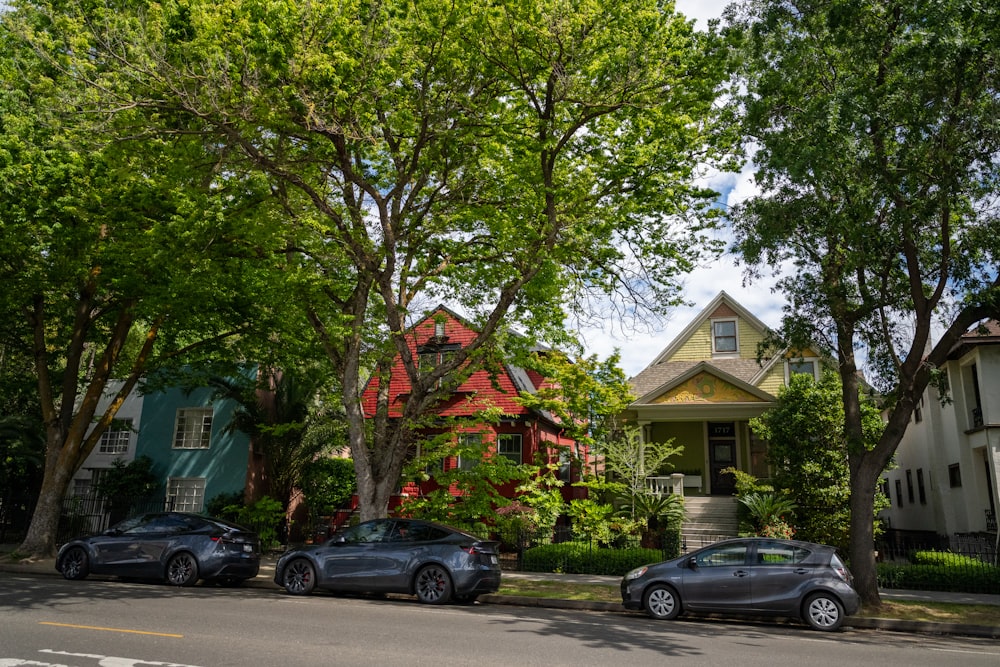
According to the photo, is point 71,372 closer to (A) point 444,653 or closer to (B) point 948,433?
(A) point 444,653

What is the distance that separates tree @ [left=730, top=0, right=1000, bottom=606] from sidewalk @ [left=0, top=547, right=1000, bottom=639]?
1001 millimetres

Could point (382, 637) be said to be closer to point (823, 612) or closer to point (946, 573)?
point (823, 612)

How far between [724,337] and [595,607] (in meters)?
17.5

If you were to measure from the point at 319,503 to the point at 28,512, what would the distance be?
10.1 meters

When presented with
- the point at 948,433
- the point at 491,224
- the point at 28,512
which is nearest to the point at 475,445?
the point at 491,224

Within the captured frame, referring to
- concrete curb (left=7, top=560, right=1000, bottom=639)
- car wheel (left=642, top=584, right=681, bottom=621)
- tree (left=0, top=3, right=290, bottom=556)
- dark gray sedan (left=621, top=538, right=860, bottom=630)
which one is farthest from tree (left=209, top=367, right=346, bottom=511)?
dark gray sedan (left=621, top=538, right=860, bottom=630)

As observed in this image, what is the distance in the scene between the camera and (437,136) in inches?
556

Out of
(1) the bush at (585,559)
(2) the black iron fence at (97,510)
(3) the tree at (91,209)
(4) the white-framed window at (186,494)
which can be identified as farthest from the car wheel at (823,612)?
(4) the white-framed window at (186,494)

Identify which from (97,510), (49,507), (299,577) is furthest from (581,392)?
(97,510)

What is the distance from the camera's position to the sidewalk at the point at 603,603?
1129cm

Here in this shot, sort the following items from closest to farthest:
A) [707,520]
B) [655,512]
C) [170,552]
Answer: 1. [170,552]
2. [655,512]
3. [707,520]

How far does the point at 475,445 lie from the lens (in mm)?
17828

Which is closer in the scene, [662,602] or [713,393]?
[662,602]

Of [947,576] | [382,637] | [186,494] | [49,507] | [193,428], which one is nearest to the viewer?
[382,637]
